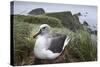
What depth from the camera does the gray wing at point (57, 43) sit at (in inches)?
87.3

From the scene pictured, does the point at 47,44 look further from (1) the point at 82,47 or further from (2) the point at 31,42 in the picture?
(1) the point at 82,47

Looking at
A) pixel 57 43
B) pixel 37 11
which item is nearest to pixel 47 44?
pixel 57 43

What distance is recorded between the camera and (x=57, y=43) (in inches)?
88.3

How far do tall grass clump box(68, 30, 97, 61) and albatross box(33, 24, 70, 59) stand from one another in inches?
5.3

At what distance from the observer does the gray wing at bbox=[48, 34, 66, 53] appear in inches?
87.3

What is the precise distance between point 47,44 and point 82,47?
0.48m

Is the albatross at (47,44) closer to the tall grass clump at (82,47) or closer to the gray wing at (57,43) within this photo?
the gray wing at (57,43)

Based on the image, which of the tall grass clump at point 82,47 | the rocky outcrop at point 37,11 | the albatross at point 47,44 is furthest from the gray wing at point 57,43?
the rocky outcrop at point 37,11

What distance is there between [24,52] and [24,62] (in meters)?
0.11

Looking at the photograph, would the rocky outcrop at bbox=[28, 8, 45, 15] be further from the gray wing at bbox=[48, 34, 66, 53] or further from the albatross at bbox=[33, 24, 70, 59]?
the gray wing at bbox=[48, 34, 66, 53]

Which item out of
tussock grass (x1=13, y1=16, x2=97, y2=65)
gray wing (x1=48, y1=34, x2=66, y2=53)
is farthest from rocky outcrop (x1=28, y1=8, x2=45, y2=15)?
gray wing (x1=48, y1=34, x2=66, y2=53)

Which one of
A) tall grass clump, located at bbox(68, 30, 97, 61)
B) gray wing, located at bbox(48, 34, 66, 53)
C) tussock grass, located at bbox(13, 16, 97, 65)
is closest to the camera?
tussock grass, located at bbox(13, 16, 97, 65)
